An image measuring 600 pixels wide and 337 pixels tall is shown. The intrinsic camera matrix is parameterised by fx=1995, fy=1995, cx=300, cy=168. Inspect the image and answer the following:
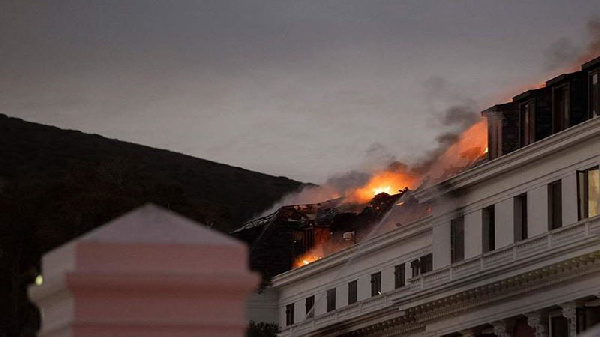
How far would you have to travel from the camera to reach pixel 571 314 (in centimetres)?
6209

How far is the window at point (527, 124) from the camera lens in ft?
214

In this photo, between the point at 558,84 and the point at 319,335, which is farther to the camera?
the point at 319,335

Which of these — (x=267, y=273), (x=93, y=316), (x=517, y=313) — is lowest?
(x=93, y=316)

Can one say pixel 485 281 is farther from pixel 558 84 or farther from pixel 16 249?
pixel 16 249

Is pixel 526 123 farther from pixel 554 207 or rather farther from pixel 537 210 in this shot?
pixel 554 207

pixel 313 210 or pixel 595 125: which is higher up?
pixel 313 210

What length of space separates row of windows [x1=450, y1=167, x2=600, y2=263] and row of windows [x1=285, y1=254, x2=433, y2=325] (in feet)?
13.5

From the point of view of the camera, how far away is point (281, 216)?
11488 cm

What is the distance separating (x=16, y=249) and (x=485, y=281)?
2931 centimetres

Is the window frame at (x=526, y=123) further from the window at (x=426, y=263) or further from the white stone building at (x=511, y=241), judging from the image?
the window at (x=426, y=263)

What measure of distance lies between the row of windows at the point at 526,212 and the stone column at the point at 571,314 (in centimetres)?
249

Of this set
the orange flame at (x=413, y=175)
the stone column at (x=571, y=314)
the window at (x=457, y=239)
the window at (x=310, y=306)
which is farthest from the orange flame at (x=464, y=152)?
the stone column at (x=571, y=314)

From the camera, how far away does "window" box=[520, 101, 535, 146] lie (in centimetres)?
6519

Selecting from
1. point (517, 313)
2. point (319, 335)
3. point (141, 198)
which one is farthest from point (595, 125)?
point (141, 198)
